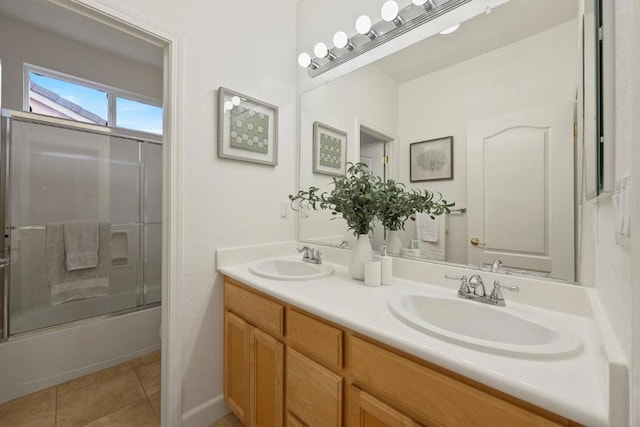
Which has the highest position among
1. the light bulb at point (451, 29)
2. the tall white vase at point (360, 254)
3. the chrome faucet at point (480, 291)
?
the light bulb at point (451, 29)

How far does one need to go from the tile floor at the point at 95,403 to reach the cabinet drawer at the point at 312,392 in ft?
3.38

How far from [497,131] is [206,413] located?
2.00 meters

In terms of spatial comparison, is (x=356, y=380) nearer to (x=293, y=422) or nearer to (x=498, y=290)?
(x=293, y=422)

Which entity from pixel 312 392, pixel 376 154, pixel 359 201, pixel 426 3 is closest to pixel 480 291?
pixel 359 201

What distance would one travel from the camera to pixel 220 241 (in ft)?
5.02

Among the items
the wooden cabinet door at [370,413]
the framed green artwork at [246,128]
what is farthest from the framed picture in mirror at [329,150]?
the wooden cabinet door at [370,413]

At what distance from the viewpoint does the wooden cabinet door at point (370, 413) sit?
0.72m

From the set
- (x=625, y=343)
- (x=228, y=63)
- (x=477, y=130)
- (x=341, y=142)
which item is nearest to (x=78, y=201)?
(x=228, y=63)

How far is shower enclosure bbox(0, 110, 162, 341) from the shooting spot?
1.87 meters

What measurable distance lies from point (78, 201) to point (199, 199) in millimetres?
1572

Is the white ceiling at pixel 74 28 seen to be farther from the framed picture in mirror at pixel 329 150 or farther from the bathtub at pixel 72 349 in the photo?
the bathtub at pixel 72 349

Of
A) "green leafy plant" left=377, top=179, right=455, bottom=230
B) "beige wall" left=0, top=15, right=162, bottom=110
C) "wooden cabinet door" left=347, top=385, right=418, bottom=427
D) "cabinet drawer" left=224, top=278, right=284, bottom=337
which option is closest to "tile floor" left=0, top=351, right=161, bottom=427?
"cabinet drawer" left=224, top=278, right=284, bottom=337

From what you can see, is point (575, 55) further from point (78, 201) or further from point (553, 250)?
point (78, 201)

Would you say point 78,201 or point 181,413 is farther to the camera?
point 78,201
